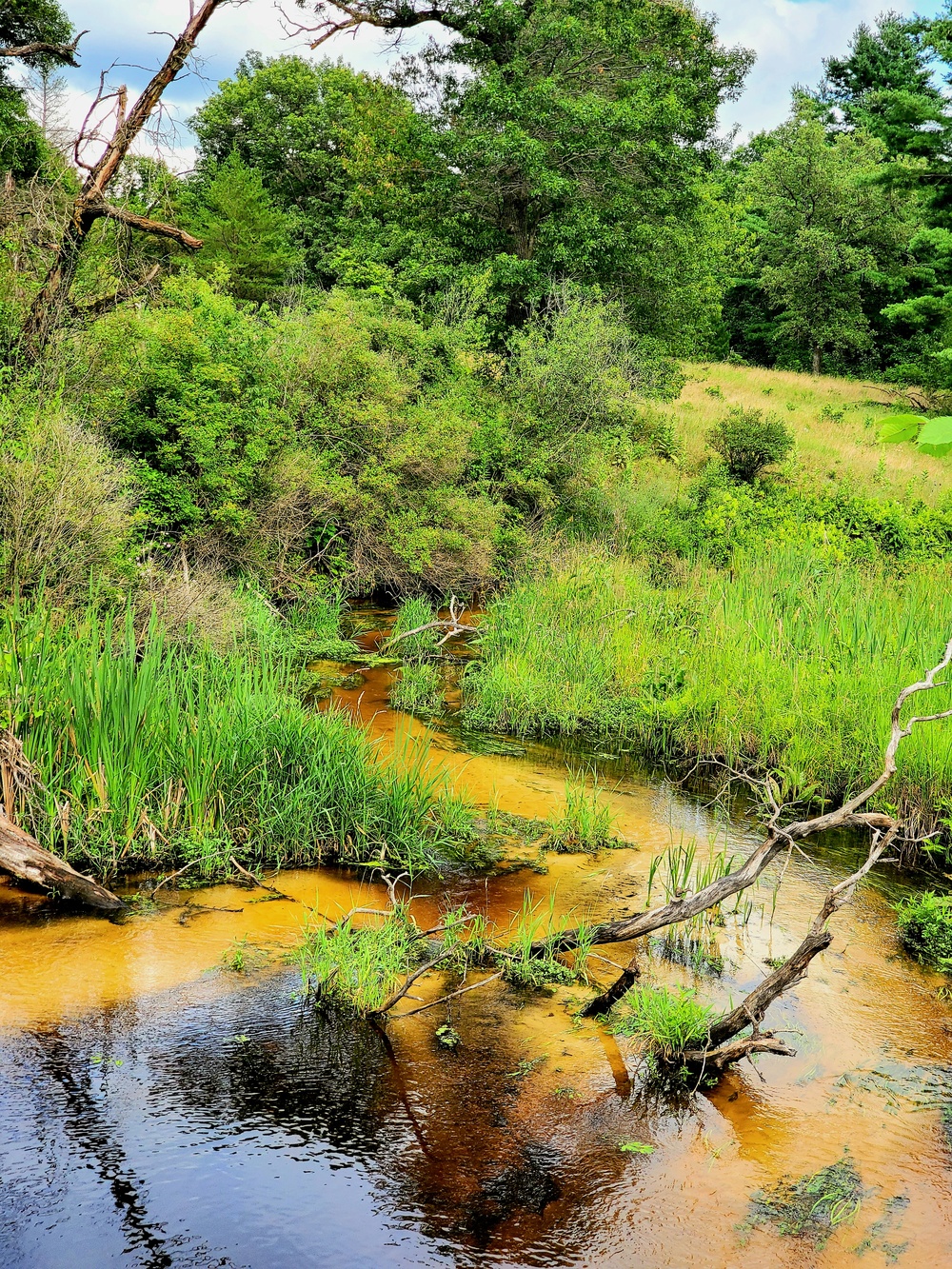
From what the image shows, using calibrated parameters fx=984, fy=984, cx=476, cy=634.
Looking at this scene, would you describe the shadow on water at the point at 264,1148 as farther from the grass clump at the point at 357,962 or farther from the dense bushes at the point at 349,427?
the dense bushes at the point at 349,427

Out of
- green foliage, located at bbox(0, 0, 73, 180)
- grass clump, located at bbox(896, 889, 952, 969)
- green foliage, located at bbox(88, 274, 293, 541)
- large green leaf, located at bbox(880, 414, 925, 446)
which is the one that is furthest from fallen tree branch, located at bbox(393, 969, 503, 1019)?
green foliage, located at bbox(0, 0, 73, 180)

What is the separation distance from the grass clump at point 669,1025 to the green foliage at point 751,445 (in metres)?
15.5

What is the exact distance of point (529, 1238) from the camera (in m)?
3.25

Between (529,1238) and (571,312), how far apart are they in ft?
47.8

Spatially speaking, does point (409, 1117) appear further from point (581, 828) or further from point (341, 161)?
point (341, 161)

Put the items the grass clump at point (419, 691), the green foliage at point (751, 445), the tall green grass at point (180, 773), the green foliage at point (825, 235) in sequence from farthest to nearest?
the green foliage at point (825, 235), the green foliage at point (751, 445), the grass clump at point (419, 691), the tall green grass at point (180, 773)

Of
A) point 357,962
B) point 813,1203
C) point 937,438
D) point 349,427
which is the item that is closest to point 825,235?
point 349,427

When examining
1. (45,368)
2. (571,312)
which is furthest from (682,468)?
(45,368)

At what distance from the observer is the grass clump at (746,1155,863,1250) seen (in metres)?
3.38

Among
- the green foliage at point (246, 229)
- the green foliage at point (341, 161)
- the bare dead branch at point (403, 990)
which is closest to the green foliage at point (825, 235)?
the green foliage at point (341, 161)

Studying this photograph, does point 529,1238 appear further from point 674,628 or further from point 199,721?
point 674,628

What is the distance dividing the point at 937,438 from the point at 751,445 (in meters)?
18.5

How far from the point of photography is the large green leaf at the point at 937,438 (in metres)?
1.24

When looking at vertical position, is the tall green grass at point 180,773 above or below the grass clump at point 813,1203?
above
